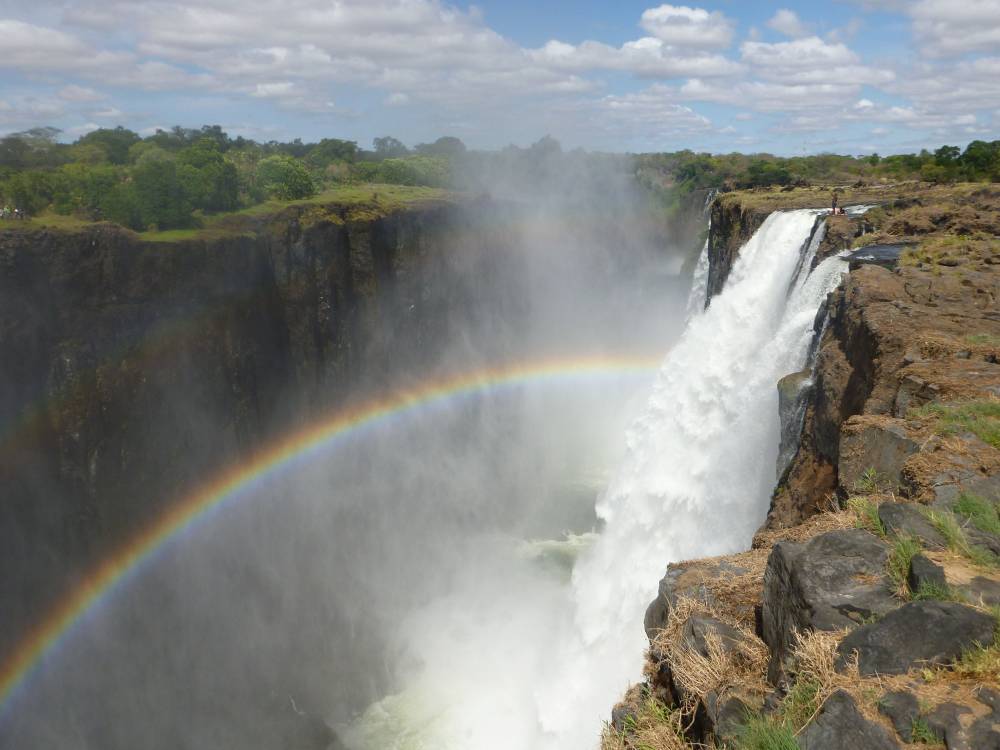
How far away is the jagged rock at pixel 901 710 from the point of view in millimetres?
4000

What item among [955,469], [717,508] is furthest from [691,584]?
[717,508]

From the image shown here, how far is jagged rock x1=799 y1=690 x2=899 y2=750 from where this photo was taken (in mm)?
4008

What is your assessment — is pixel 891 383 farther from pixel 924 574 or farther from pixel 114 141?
pixel 114 141

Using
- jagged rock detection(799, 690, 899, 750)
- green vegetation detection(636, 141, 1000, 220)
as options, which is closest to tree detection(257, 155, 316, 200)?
green vegetation detection(636, 141, 1000, 220)

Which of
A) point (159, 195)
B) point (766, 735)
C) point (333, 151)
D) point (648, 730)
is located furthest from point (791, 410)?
point (333, 151)

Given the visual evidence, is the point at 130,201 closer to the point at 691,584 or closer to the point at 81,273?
the point at 81,273

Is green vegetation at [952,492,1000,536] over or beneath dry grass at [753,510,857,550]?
over

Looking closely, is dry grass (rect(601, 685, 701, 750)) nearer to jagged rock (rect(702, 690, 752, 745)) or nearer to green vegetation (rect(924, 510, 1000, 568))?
jagged rock (rect(702, 690, 752, 745))

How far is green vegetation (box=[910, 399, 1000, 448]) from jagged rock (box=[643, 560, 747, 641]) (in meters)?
3.14

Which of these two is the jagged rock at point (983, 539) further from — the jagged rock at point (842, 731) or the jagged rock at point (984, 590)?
the jagged rock at point (842, 731)

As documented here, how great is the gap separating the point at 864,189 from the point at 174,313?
32.5 meters

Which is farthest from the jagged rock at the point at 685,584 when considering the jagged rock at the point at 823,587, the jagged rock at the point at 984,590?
the jagged rock at the point at 984,590

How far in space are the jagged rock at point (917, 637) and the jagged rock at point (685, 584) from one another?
6.81 feet

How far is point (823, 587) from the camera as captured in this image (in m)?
5.21
